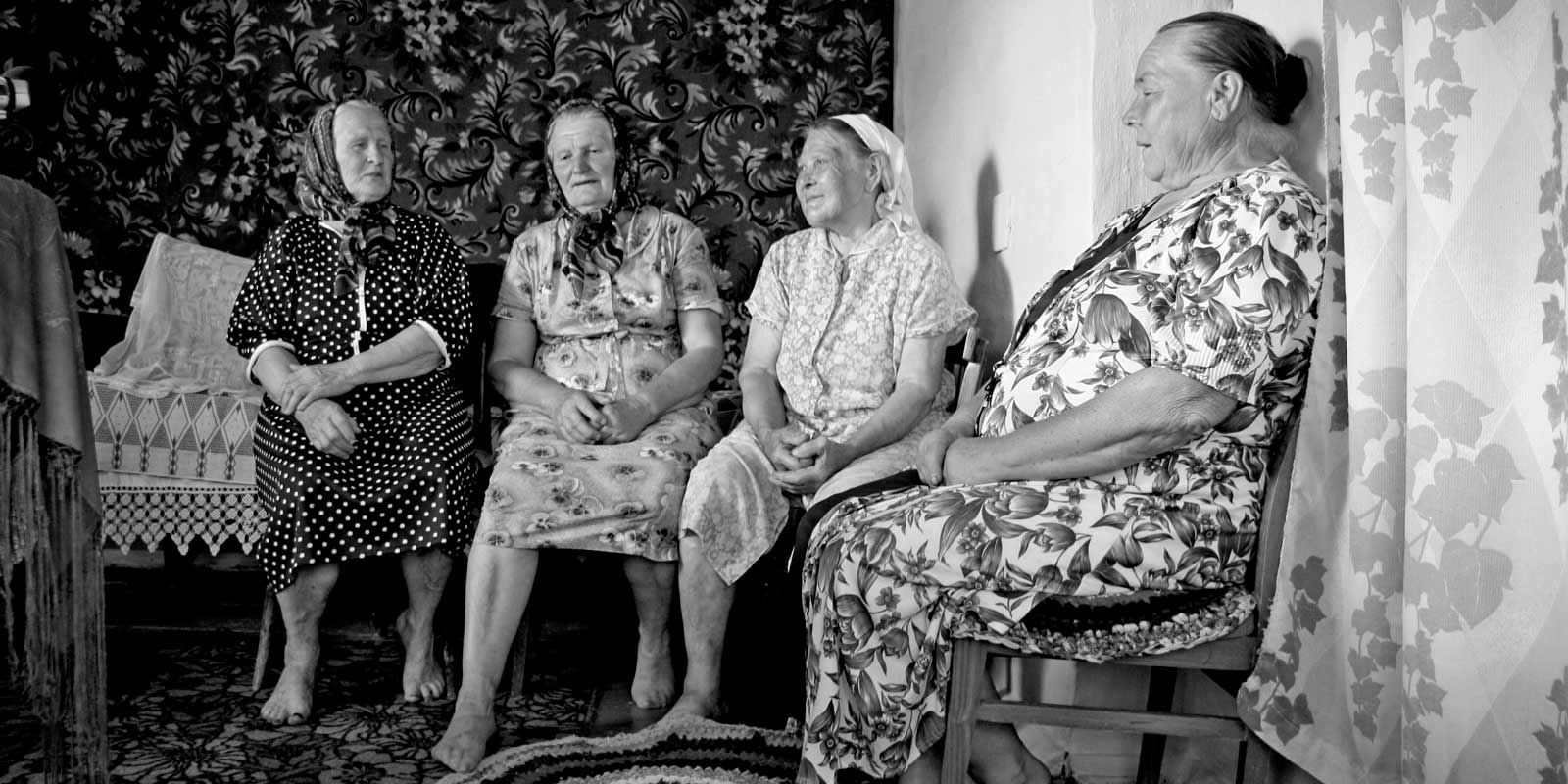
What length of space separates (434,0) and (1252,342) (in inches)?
111

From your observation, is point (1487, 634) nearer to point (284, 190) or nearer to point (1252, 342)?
point (1252, 342)

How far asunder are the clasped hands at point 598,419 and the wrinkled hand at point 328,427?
0.41 m

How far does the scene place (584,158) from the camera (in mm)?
2582

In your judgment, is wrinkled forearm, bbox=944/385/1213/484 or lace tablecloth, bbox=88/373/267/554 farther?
lace tablecloth, bbox=88/373/267/554

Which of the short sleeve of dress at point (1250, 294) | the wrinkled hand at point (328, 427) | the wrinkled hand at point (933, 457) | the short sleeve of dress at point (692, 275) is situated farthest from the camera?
the short sleeve of dress at point (692, 275)

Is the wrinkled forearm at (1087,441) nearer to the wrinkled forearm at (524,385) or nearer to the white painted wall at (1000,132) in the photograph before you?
the white painted wall at (1000,132)

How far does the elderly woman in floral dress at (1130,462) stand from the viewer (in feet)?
4.75

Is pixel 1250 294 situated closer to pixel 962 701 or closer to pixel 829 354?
pixel 962 701

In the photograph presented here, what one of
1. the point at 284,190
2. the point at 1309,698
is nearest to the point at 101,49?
the point at 284,190

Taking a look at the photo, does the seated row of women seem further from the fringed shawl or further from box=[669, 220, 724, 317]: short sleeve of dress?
the fringed shawl

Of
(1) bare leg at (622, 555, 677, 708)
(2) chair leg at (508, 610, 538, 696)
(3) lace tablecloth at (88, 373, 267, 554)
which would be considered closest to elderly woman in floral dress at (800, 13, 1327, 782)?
(1) bare leg at (622, 555, 677, 708)

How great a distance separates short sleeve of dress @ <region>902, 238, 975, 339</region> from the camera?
2.30 m

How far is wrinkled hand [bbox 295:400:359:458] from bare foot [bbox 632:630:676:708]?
2.35ft

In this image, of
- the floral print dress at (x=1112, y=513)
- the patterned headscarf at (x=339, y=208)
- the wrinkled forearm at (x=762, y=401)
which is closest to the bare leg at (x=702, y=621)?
the wrinkled forearm at (x=762, y=401)
